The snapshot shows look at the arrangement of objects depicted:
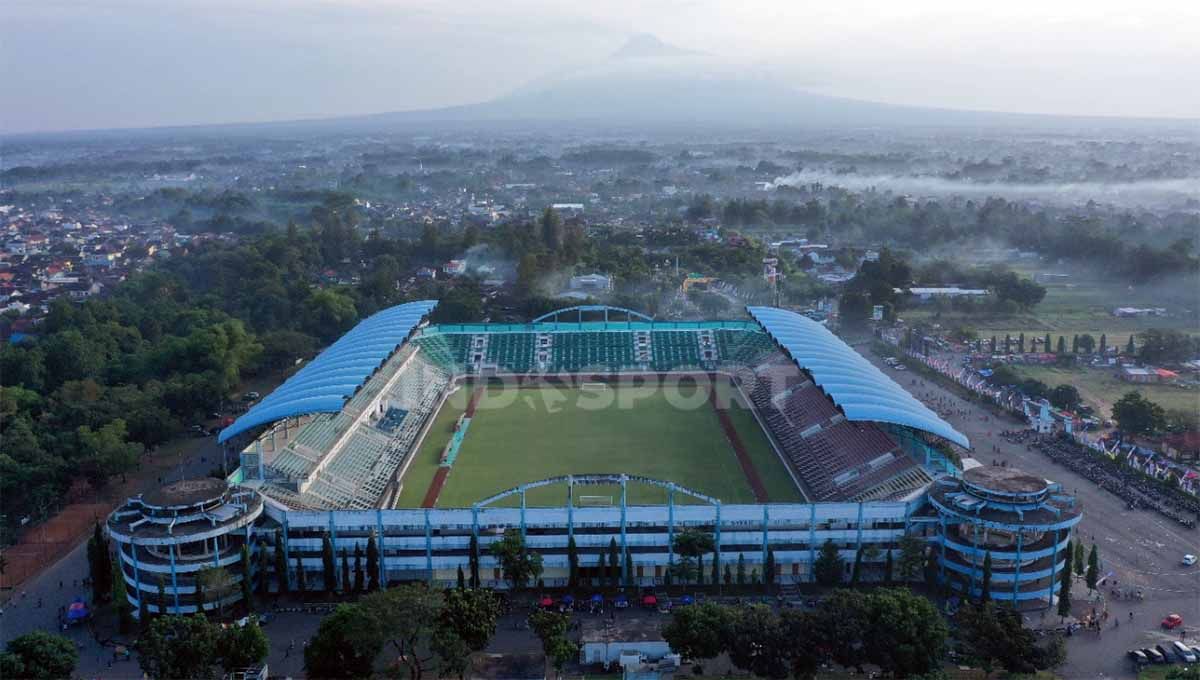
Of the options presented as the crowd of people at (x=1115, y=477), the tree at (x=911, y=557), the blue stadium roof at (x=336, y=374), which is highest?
the blue stadium roof at (x=336, y=374)

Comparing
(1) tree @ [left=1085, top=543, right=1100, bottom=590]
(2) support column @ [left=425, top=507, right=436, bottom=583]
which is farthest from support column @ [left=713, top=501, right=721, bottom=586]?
(1) tree @ [left=1085, top=543, right=1100, bottom=590]

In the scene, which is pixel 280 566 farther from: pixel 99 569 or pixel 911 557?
pixel 911 557

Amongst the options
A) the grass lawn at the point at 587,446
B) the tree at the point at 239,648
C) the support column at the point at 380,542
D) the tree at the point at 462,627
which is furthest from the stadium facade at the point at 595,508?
the tree at the point at 462,627

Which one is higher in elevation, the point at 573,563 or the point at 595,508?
the point at 595,508

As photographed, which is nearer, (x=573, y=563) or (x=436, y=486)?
(x=573, y=563)

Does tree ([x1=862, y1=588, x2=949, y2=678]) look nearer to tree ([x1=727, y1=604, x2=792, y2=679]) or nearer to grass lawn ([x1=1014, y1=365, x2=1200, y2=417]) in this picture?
tree ([x1=727, y1=604, x2=792, y2=679])

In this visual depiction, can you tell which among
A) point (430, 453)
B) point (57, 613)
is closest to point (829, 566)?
point (430, 453)

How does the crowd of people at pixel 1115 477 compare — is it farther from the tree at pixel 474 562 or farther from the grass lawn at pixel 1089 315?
the tree at pixel 474 562
